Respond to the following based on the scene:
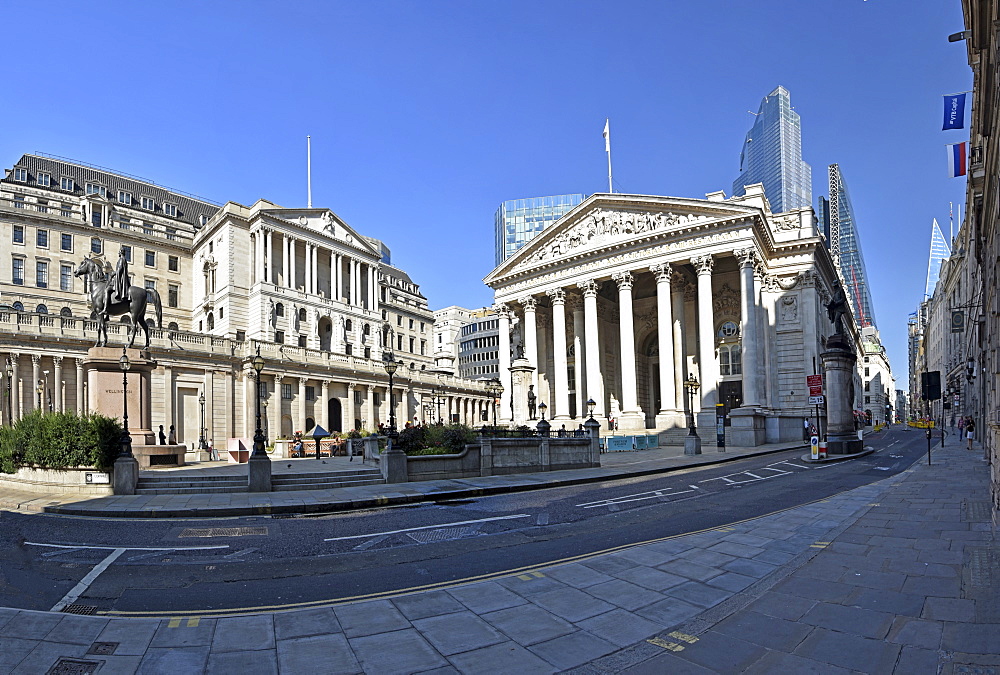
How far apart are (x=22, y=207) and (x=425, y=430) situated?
60087 mm

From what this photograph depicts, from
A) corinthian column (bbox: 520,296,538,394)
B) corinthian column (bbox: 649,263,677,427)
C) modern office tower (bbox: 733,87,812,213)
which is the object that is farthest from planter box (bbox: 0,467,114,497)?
modern office tower (bbox: 733,87,812,213)

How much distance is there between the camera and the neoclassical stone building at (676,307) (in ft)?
150

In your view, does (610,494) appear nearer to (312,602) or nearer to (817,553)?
(817,553)

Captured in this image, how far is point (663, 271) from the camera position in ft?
158

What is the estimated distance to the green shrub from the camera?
17.3 m

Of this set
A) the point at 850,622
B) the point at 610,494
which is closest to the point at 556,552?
the point at 850,622

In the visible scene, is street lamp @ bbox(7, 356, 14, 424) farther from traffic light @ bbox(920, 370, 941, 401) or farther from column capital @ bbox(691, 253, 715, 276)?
traffic light @ bbox(920, 370, 941, 401)

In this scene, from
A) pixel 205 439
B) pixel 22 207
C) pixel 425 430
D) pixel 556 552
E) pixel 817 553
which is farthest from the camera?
pixel 22 207

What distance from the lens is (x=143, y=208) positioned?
71.3 m

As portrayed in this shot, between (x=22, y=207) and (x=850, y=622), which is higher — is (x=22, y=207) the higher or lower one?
the higher one

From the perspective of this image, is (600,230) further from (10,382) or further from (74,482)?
(10,382)

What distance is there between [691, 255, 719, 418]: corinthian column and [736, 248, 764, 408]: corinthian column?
227 cm

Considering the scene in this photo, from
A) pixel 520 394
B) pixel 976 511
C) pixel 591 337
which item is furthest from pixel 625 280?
pixel 976 511

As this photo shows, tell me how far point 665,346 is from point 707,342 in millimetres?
3638
